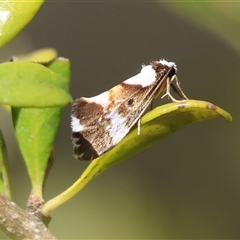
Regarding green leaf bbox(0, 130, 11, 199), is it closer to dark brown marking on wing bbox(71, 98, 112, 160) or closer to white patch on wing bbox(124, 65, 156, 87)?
dark brown marking on wing bbox(71, 98, 112, 160)

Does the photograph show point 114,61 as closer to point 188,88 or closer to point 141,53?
point 141,53

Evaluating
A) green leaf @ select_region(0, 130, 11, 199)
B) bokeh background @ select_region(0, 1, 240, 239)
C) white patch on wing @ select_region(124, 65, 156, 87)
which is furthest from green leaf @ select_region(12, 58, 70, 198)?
bokeh background @ select_region(0, 1, 240, 239)

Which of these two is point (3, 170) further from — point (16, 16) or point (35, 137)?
point (16, 16)

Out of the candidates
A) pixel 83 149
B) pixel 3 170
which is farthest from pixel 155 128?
pixel 3 170

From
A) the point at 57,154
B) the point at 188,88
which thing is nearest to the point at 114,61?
the point at 188,88

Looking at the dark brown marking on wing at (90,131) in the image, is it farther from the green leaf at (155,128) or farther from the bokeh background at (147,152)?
the bokeh background at (147,152)

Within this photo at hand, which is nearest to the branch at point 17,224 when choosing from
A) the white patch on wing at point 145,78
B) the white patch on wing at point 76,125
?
the white patch on wing at point 76,125
